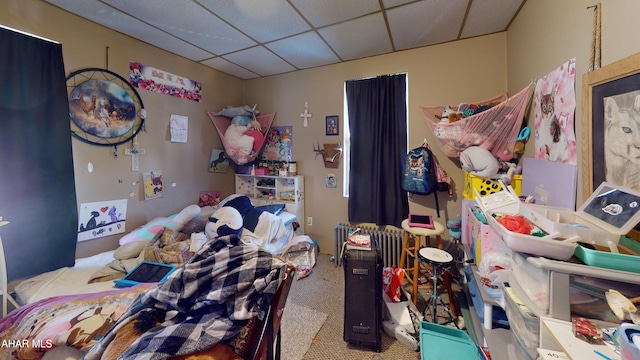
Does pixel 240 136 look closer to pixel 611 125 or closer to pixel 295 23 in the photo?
pixel 295 23

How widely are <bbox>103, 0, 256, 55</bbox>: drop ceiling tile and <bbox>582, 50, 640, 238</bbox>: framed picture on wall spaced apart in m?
2.46

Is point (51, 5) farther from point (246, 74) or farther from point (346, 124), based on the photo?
point (346, 124)

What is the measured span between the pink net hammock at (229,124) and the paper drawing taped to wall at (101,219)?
A: 4.07 ft

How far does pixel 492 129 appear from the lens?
172cm

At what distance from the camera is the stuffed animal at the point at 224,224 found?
211 cm

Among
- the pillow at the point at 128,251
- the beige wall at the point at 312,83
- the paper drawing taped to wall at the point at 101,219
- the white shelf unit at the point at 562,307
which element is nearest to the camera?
the white shelf unit at the point at 562,307

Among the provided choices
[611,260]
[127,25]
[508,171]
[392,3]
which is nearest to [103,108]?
[127,25]

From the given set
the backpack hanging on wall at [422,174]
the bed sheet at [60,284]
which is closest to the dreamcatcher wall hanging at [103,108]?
the bed sheet at [60,284]

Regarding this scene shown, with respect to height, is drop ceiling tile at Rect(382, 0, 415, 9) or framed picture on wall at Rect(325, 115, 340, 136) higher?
drop ceiling tile at Rect(382, 0, 415, 9)

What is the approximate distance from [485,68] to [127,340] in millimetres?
3216

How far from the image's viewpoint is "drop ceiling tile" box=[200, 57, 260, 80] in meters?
2.75

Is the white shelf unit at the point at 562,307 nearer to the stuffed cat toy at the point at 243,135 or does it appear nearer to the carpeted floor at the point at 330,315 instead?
the carpeted floor at the point at 330,315

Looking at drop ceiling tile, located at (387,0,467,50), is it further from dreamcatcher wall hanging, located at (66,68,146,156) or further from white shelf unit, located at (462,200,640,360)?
dreamcatcher wall hanging, located at (66,68,146,156)

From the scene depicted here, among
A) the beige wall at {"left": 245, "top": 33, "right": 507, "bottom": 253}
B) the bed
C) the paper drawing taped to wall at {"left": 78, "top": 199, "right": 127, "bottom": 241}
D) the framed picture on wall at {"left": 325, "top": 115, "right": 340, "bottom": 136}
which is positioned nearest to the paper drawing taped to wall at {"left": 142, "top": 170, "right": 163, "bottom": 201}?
the paper drawing taped to wall at {"left": 78, "top": 199, "right": 127, "bottom": 241}
